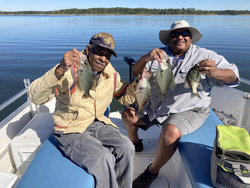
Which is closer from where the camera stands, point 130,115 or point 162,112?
point 162,112

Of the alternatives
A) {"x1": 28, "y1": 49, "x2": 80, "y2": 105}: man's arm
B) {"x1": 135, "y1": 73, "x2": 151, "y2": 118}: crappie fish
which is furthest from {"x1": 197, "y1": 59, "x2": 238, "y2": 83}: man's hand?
{"x1": 28, "y1": 49, "x2": 80, "y2": 105}: man's arm

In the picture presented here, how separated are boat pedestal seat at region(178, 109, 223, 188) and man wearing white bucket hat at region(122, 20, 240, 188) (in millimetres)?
102

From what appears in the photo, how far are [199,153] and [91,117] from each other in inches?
58.9

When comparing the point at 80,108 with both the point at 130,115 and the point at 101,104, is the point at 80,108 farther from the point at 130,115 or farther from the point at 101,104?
the point at 130,115

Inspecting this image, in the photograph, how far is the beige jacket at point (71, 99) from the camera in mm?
2076

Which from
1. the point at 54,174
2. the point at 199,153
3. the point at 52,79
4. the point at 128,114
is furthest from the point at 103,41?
the point at 199,153

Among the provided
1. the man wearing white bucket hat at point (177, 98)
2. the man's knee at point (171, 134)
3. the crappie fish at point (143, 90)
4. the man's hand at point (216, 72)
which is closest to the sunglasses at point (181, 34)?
the man wearing white bucket hat at point (177, 98)

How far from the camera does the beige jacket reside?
6.81ft

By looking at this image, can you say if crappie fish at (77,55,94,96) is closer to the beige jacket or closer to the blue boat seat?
the beige jacket

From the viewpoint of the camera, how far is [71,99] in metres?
2.33

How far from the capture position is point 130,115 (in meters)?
3.18

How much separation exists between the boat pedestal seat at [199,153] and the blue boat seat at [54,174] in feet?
3.69

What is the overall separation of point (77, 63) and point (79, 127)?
0.90 m

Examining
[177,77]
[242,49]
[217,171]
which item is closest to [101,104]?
[177,77]
